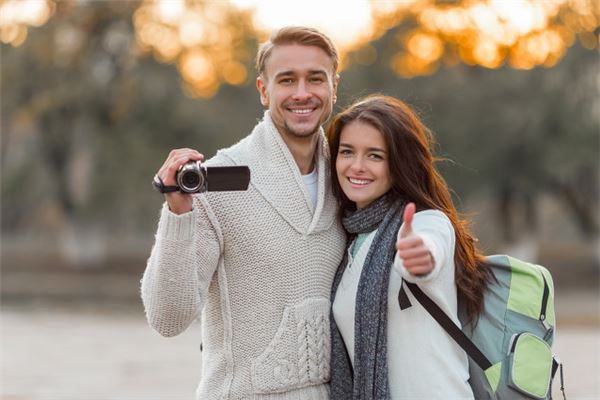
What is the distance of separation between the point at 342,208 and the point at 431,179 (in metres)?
0.32

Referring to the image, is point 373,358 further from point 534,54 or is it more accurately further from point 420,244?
point 534,54

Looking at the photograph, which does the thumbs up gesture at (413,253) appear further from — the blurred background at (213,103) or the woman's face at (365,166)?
the blurred background at (213,103)

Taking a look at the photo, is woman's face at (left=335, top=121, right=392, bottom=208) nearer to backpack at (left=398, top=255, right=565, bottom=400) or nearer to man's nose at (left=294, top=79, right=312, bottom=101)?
man's nose at (left=294, top=79, right=312, bottom=101)

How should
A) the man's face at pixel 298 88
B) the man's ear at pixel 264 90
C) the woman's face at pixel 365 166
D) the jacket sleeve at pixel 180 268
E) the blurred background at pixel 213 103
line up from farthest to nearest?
the blurred background at pixel 213 103
the man's ear at pixel 264 90
the man's face at pixel 298 88
the woman's face at pixel 365 166
the jacket sleeve at pixel 180 268

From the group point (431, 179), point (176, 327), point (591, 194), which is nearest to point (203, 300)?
point (176, 327)

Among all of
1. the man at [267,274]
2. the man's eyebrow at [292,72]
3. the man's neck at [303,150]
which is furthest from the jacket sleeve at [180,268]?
the man's eyebrow at [292,72]

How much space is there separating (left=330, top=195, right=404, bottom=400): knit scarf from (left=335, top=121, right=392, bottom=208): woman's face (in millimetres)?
96

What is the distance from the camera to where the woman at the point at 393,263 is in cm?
283

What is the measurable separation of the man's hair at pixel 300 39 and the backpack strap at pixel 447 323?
909mm

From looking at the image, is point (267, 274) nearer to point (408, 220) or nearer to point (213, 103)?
point (408, 220)

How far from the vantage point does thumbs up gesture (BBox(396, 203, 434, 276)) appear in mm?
2666

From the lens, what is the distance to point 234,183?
2867 mm

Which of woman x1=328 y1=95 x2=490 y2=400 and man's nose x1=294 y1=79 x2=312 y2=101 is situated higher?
man's nose x1=294 y1=79 x2=312 y2=101

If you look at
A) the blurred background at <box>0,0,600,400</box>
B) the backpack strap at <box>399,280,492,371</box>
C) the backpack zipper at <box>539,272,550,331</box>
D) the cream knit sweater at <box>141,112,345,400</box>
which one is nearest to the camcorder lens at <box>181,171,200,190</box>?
the cream knit sweater at <box>141,112,345,400</box>
